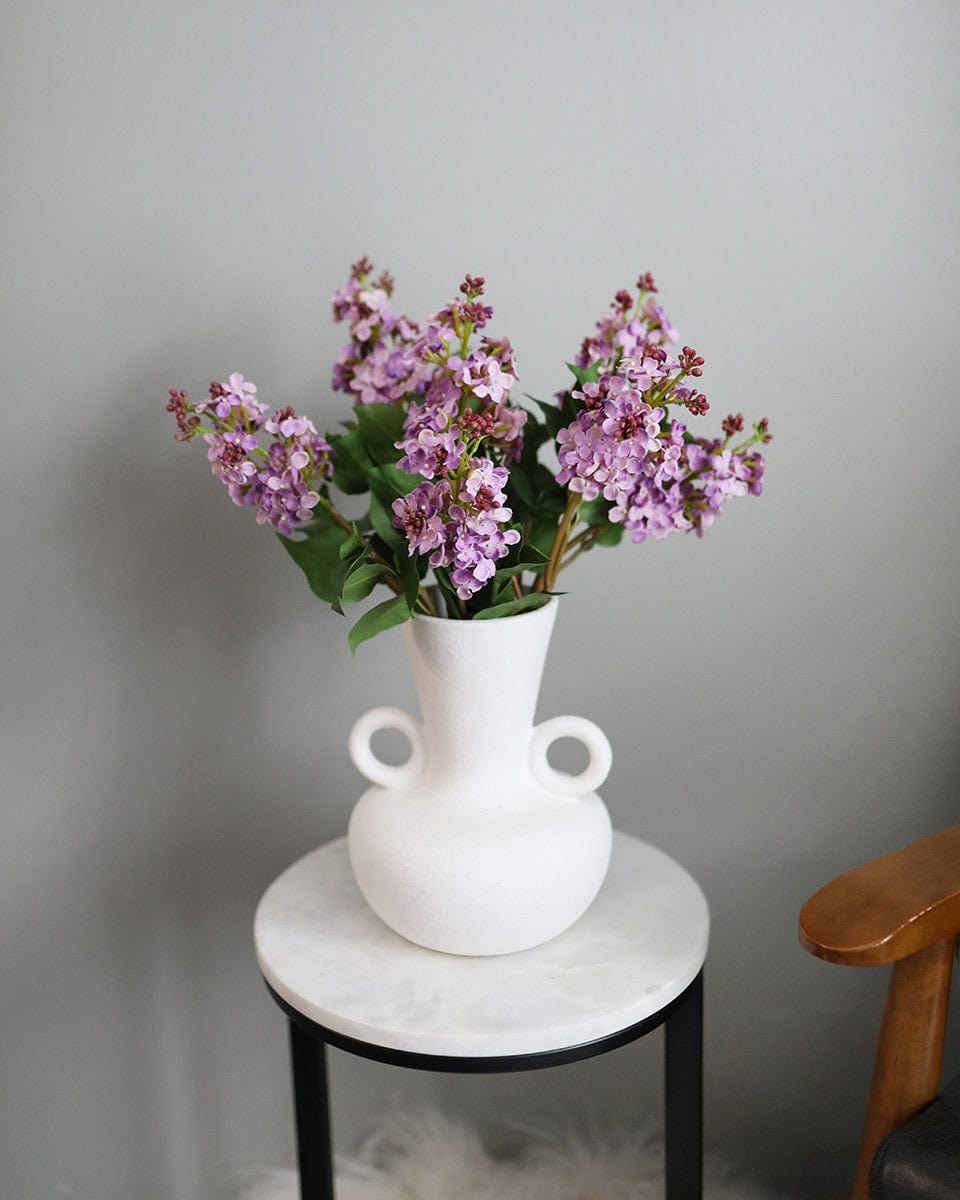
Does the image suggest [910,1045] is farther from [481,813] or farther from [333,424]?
[333,424]

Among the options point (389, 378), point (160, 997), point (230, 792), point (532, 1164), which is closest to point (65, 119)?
point (389, 378)

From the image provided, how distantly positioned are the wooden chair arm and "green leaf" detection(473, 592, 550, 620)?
0.33 meters

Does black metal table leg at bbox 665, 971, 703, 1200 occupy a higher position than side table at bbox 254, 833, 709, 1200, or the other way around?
side table at bbox 254, 833, 709, 1200

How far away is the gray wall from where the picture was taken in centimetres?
123

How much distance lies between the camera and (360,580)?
959mm

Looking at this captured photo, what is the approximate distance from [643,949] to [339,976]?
10.3 inches

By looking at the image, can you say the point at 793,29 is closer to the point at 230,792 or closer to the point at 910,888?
the point at 910,888

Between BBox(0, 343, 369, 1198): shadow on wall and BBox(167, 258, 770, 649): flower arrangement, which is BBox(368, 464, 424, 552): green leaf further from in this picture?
BBox(0, 343, 369, 1198): shadow on wall

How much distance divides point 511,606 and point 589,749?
0.53 feet

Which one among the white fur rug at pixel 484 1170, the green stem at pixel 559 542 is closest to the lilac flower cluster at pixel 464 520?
the green stem at pixel 559 542

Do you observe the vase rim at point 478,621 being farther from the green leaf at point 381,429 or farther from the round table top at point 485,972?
the round table top at point 485,972

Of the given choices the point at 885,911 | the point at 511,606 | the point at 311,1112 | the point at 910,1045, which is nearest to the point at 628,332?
the point at 511,606

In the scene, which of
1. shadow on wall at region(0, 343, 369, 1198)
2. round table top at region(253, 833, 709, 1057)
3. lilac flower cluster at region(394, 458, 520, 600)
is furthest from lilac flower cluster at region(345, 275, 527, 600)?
shadow on wall at region(0, 343, 369, 1198)

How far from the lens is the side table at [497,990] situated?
91cm
